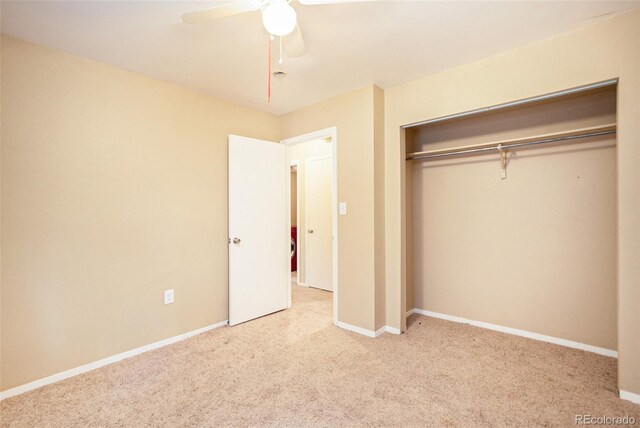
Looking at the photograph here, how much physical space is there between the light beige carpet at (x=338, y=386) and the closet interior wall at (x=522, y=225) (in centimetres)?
34

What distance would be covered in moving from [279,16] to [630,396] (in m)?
2.89

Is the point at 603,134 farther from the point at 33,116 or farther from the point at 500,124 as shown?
the point at 33,116

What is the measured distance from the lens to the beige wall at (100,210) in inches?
81.8

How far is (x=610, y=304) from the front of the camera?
2.45m

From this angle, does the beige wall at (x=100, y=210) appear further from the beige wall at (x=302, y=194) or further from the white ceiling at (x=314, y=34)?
the beige wall at (x=302, y=194)

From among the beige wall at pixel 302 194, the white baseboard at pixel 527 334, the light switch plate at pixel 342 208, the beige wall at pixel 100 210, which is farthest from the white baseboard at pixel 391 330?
the beige wall at pixel 302 194

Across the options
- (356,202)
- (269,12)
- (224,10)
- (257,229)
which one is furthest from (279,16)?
(257,229)

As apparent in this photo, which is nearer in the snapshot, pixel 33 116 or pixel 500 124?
pixel 33 116

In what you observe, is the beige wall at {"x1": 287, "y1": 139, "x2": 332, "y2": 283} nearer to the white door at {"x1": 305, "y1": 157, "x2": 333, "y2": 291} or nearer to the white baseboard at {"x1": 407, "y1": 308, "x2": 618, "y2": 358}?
the white door at {"x1": 305, "y1": 157, "x2": 333, "y2": 291}

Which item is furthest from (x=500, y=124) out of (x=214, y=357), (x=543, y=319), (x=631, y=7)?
(x=214, y=357)

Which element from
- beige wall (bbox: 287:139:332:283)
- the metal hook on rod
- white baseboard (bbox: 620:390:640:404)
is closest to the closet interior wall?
the metal hook on rod

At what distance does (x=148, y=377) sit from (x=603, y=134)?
12.7ft

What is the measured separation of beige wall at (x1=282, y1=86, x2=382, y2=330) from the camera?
9.51 ft

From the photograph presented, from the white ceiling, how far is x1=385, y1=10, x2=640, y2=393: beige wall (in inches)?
4.0
